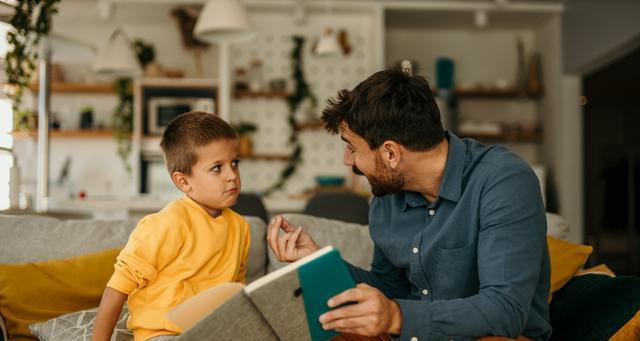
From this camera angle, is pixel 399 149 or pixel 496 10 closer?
pixel 399 149

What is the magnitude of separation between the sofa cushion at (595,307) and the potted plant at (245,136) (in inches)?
184

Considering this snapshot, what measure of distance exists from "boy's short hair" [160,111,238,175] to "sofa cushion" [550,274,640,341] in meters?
1.14

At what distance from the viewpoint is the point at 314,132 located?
269 inches

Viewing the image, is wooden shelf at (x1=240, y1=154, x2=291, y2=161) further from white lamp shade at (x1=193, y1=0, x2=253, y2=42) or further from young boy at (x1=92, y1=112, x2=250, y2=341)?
young boy at (x1=92, y1=112, x2=250, y2=341)

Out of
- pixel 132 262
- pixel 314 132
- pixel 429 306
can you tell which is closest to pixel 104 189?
pixel 314 132

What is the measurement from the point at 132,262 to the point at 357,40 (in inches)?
215

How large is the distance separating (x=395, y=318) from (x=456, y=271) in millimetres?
347

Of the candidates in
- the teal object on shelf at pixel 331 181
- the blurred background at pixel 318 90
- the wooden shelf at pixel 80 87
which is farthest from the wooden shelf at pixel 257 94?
the wooden shelf at pixel 80 87

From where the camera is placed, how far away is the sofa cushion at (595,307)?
1854 mm

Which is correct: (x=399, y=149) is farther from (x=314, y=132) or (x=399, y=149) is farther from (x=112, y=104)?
(x=112, y=104)

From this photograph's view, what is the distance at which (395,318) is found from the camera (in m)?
1.40

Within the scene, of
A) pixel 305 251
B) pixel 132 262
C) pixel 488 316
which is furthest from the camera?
pixel 305 251

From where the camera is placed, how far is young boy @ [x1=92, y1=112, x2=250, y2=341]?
1720 millimetres

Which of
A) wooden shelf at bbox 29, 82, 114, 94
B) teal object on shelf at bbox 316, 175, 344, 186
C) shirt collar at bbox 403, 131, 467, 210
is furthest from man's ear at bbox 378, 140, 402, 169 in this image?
wooden shelf at bbox 29, 82, 114, 94
